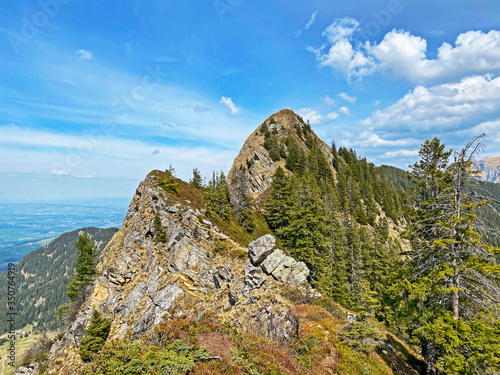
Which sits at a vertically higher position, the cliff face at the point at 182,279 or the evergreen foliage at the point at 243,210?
the evergreen foliage at the point at 243,210

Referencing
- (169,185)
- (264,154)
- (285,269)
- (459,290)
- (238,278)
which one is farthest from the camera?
(264,154)

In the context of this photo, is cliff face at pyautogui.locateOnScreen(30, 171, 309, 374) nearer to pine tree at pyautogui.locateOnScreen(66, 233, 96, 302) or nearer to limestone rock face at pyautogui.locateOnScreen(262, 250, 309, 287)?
limestone rock face at pyautogui.locateOnScreen(262, 250, 309, 287)

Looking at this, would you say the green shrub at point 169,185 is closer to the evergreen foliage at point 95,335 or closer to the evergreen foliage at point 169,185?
the evergreen foliage at point 169,185

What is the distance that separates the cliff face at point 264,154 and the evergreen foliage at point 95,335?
3295cm

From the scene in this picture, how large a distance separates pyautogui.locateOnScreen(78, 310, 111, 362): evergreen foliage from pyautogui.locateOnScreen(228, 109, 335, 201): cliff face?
1297 inches

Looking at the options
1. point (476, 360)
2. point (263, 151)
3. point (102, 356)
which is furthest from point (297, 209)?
point (263, 151)

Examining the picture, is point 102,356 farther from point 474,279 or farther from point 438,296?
point 474,279

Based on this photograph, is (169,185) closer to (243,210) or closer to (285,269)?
(243,210)

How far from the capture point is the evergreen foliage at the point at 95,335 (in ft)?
80.6

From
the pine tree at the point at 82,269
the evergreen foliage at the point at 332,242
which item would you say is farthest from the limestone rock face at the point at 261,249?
the pine tree at the point at 82,269

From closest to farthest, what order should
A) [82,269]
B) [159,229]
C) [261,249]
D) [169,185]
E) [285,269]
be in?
1. [285,269]
2. [261,249]
3. [159,229]
4. [169,185]
5. [82,269]

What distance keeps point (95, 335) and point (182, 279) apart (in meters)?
11.4

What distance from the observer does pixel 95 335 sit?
26.0m

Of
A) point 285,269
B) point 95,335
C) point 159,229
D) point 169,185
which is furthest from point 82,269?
point 285,269
